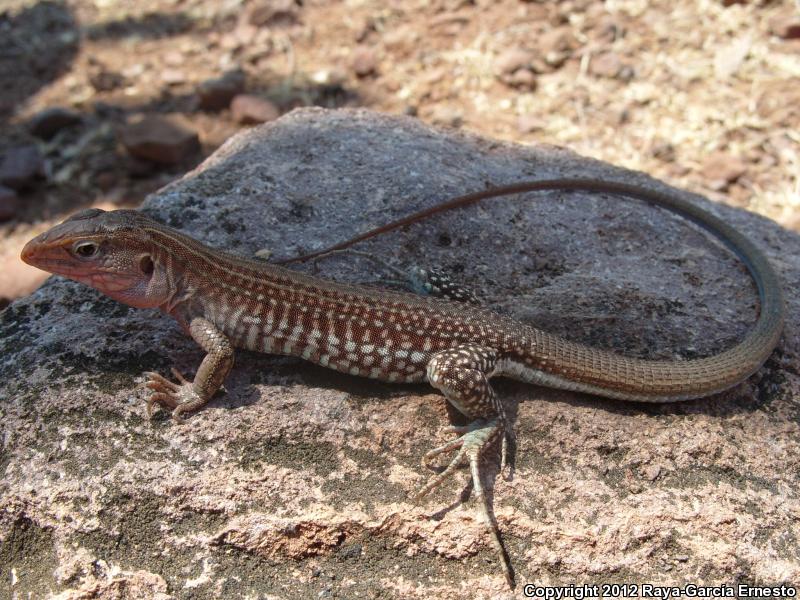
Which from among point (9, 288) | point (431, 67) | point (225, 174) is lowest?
point (9, 288)

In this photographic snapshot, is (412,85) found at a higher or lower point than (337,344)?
lower

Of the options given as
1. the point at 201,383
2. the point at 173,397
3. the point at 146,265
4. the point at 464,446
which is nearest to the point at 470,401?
the point at 464,446

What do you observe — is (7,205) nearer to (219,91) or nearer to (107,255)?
(219,91)

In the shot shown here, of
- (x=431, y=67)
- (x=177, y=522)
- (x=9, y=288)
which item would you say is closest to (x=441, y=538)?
(x=177, y=522)

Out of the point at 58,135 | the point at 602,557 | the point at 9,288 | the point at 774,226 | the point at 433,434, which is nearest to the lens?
the point at 602,557

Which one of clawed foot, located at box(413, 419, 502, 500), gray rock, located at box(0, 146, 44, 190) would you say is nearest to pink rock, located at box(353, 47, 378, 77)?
gray rock, located at box(0, 146, 44, 190)

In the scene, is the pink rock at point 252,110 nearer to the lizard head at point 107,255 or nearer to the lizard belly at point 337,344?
the lizard head at point 107,255

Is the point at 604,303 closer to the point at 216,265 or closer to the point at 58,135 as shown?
the point at 216,265
